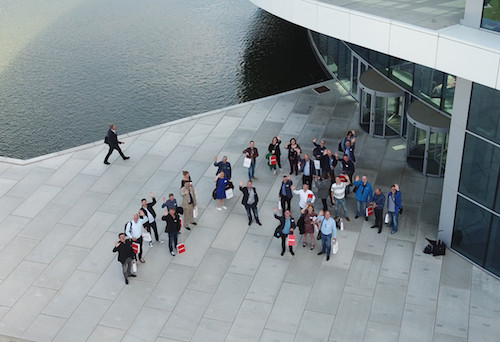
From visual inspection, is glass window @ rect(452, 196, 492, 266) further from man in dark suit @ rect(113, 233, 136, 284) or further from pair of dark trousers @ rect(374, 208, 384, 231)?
man in dark suit @ rect(113, 233, 136, 284)

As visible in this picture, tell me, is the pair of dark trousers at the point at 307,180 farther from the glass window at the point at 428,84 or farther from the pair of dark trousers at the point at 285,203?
the glass window at the point at 428,84

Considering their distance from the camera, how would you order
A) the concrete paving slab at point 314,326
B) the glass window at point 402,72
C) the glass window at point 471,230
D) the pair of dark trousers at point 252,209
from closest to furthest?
the concrete paving slab at point 314,326 → the glass window at point 471,230 → the pair of dark trousers at point 252,209 → the glass window at point 402,72

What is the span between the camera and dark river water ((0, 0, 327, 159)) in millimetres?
26078

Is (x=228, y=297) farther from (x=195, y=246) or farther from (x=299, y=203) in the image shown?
(x=299, y=203)

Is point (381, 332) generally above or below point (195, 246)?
below

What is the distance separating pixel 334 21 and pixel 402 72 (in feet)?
14.9

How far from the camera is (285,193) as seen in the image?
61.1ft

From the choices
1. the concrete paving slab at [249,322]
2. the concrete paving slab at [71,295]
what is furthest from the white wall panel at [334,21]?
the concrete paving slab at [71,295]

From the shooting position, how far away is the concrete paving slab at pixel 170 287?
16.6m

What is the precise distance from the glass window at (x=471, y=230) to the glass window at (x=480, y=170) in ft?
1.11

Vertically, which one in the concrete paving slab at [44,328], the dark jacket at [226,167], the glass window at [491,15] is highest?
the glass window at [491,15]

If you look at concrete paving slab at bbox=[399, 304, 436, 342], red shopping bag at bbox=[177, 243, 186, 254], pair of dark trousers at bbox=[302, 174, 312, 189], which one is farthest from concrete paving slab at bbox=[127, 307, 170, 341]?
pair of dark trousers at bbox=[302, 174, 312, 189]

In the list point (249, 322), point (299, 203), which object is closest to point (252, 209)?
point (299, 203)

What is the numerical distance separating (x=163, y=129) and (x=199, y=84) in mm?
4600
